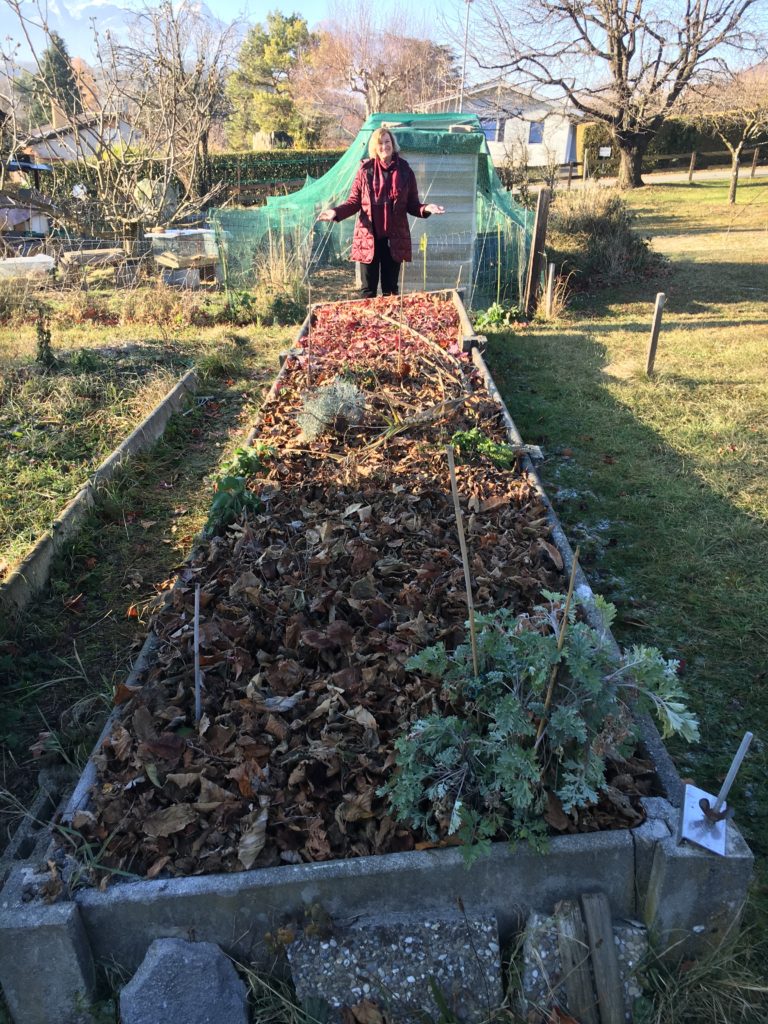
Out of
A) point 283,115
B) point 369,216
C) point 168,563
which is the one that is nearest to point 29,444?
point 168,563

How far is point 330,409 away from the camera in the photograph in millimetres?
4578

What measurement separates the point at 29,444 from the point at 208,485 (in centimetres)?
146

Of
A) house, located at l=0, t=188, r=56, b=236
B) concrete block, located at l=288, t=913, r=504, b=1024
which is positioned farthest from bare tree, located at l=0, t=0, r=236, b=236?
concrete block, located at l=288, t=913, r=504, b=1024

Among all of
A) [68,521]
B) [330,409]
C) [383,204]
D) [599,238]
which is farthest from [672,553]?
[599,238]

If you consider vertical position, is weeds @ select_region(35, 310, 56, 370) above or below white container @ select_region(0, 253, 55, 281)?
below

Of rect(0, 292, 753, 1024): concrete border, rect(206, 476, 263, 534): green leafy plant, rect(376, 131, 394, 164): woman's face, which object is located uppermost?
rect(376, 131, 394, 164): woman's face

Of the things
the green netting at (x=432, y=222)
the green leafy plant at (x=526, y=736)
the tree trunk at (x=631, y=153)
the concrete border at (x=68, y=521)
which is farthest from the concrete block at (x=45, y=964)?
the tree trunk at (x=631, y=153)

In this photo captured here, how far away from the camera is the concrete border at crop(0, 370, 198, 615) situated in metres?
3.63

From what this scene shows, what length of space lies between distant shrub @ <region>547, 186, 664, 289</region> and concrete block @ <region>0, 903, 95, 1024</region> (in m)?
10.8

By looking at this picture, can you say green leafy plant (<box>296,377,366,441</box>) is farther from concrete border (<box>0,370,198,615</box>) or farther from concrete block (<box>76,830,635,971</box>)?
concrete block (<box>76,830,635,971</box>)

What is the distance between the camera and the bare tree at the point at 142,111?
1105 cm

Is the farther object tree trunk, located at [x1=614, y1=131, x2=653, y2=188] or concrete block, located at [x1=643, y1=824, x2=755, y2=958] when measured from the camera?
tree trunk, located at [x1=614, y1=131, x2=653, y2=188]

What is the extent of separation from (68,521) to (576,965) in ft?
11.7

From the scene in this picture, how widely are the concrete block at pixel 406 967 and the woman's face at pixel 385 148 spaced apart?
669 centimetres
